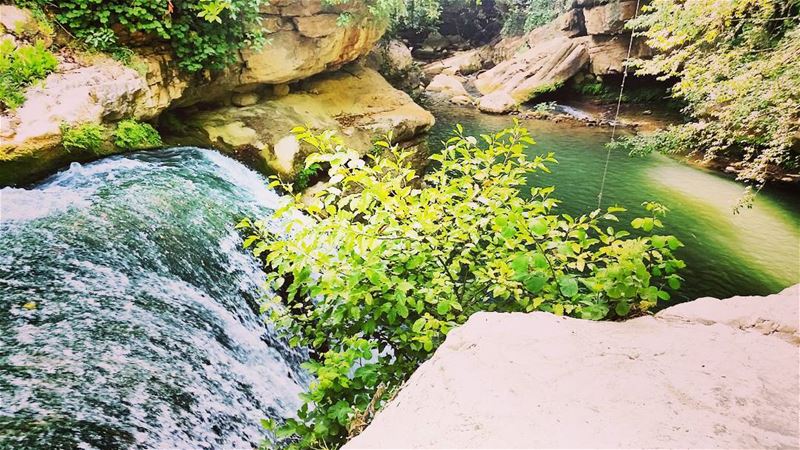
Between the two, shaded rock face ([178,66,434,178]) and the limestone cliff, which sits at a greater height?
the limestone cliff

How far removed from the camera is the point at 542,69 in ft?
70.6

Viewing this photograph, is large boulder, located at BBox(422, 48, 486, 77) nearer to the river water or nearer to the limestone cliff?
the limestone cliff

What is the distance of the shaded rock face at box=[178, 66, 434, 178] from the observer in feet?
26.9

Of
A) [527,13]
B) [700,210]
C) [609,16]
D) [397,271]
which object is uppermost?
[527,13]

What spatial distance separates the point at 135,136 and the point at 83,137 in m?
0.95

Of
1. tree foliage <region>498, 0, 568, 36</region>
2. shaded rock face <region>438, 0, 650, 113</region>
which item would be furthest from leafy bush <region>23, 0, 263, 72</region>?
tree foliage <region>498, 0, 568, 36</region>

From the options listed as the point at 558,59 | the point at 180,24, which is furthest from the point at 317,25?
the point at 558,59

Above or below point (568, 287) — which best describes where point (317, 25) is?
above

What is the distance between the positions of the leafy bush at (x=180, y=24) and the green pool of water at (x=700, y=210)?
8454 millimetres

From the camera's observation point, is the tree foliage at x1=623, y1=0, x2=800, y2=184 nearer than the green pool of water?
Yes

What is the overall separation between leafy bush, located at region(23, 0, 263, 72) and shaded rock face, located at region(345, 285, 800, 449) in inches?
263

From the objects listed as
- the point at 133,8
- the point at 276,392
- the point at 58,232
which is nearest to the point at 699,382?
the point at 276,392

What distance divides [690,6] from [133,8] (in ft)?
31.2

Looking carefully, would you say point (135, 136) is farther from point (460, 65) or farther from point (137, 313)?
point (460, 65)
